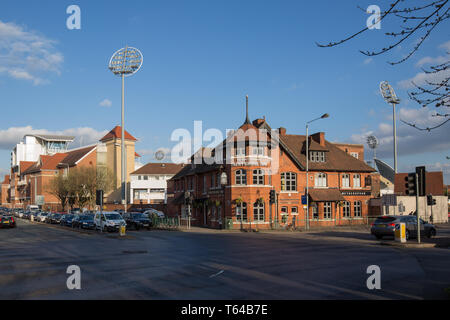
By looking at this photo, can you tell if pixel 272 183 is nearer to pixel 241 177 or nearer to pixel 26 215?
pixel 241 177

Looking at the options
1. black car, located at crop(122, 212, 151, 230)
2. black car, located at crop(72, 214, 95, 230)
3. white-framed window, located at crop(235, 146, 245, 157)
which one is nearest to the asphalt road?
white-framed window, located at crop(235, 146, 245, 157)

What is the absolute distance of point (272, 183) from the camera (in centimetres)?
4188

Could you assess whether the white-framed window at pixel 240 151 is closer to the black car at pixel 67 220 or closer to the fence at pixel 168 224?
the fence at pixel 168 224

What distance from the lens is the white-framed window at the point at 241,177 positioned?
133ft

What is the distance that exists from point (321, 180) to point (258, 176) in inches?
345

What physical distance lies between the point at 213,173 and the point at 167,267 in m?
29.6

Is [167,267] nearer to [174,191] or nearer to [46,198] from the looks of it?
[174,191]

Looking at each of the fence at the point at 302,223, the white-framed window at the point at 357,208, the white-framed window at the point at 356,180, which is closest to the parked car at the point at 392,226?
the fence at the point at 302,223

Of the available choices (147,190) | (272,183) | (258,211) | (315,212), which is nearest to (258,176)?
(272,183)
